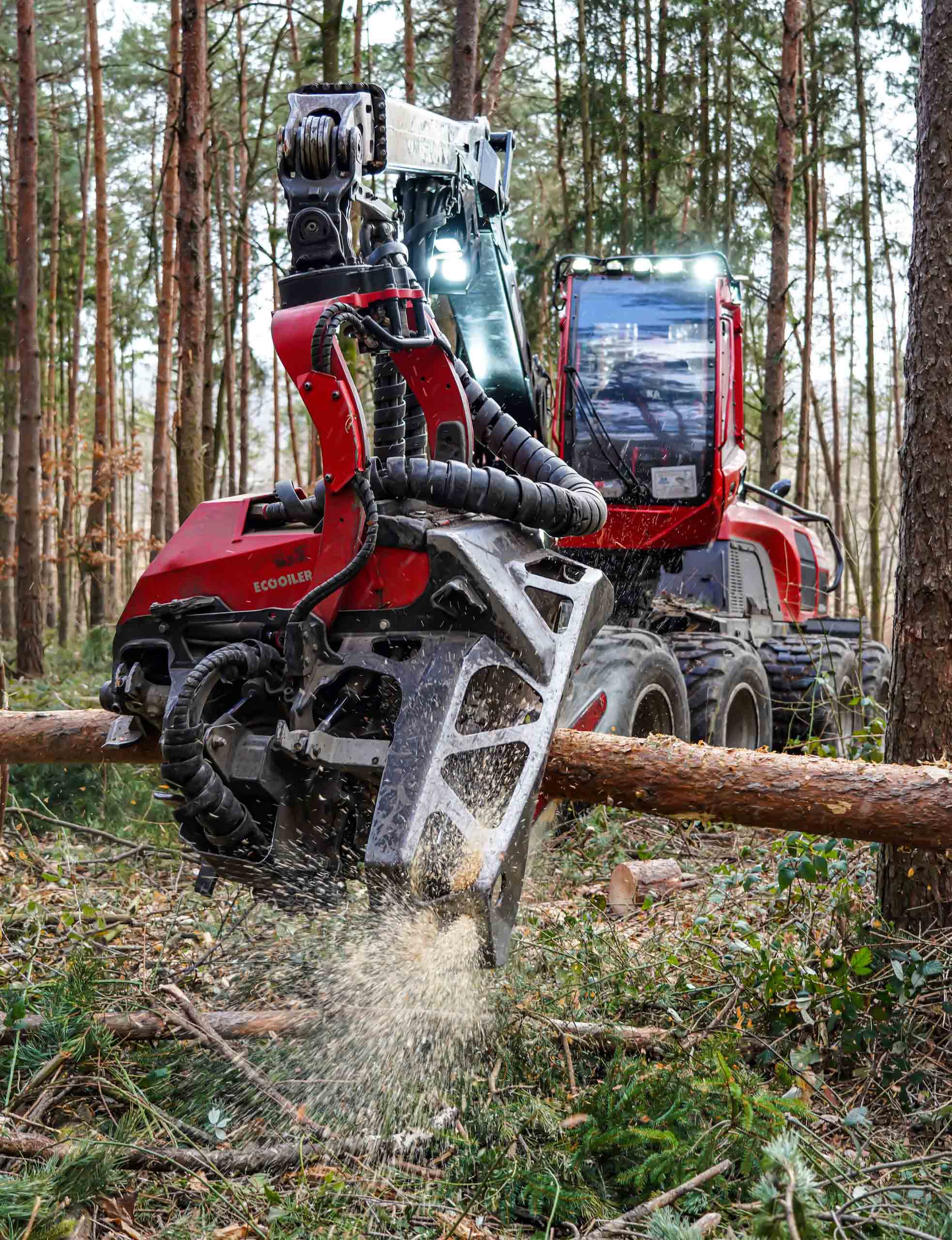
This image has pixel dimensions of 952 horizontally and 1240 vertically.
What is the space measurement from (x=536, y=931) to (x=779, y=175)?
434 inches

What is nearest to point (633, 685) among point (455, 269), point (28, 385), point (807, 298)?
point (455, 269)

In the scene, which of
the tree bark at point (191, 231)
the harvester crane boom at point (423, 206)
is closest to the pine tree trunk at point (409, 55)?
the tree bark at point (191, 231)

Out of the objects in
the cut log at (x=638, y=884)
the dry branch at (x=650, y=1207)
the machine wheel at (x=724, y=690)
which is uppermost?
the machine wheel at (x=724, y=690)

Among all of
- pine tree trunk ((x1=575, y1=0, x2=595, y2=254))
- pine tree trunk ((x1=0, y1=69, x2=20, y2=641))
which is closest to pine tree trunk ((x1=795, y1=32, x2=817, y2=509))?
pine tree trunk ((x1=575, y1=0, x2=595, y2=254))

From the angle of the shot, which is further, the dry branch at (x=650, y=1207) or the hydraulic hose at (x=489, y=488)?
the hydraulic hose at (x=489, y=488)

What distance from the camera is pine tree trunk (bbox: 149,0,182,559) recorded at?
578 inches

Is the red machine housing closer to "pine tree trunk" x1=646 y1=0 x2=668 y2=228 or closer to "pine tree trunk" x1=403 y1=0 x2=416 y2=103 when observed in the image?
"pine tree trunk" x1=403 y1=0 x2=416 y2=103

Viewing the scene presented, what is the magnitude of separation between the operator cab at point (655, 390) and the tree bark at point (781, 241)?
5827mm

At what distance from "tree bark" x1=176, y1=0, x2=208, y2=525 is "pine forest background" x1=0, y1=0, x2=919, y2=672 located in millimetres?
27

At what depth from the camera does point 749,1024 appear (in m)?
3.67

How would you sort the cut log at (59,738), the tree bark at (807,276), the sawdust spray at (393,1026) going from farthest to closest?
the tree bark at (807,276)
the cut log at (59,738)
the sawdust spray at (393,1026)

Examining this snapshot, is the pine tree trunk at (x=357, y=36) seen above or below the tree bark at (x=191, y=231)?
above

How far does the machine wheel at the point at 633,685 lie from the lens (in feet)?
18.6

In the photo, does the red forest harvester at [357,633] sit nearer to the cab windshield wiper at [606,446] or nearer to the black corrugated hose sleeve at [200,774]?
the black corrugated hose sleeve at [200,774]
